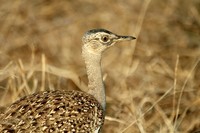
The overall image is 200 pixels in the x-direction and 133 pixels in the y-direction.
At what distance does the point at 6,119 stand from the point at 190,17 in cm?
420

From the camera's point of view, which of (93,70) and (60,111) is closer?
(60,111)

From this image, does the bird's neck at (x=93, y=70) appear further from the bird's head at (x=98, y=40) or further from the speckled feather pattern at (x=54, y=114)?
the speckled feather pattern at (x=54, y=114)

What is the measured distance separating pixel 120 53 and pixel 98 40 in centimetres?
310

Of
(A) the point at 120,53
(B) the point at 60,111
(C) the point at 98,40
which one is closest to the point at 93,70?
(C) the point at 98,40

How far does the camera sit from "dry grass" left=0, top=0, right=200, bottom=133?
679cm

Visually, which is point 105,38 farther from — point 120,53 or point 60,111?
point 120,53

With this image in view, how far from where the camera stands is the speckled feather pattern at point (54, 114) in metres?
4.90

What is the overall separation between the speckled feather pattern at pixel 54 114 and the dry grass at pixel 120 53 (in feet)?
3.11

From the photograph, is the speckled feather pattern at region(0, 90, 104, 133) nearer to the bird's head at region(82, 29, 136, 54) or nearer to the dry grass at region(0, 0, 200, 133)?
the bird's head at region(82, 29, 136, 54)

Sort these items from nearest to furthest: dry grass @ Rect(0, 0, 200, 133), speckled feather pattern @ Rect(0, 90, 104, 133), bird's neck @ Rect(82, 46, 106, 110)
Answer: speckled feather pattern @ Rect(0, 90, 104, 133) → bird's neck @ Rect(82, 46, 106, 110) → dry grass @ Rect(0, 0, 200, 133)

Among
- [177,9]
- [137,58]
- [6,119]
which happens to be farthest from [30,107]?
[177,9]

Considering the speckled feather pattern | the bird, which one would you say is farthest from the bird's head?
the speckled feather pattern

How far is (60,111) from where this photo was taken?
16.7 feet

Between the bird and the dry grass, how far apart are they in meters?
0.83
